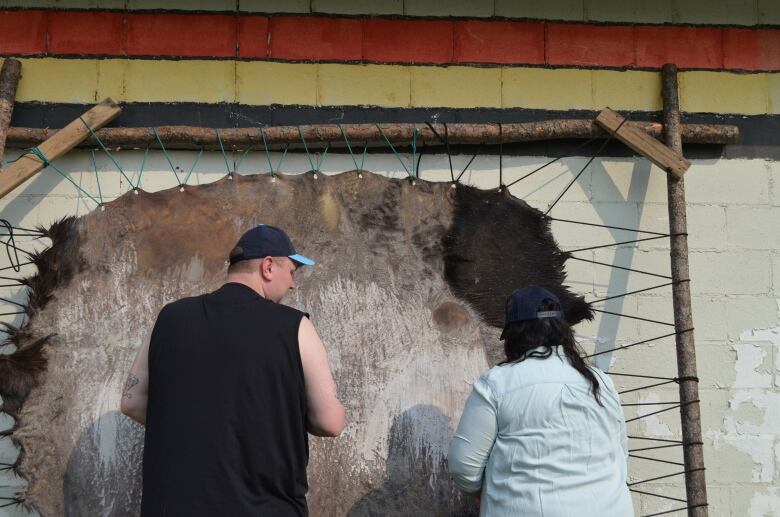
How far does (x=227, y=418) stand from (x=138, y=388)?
0.37 m

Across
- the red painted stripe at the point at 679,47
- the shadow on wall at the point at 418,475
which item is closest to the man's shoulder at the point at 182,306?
the shadow on wall at the point at 418,475

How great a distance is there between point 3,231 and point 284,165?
110 centimetres

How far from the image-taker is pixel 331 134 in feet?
11.2

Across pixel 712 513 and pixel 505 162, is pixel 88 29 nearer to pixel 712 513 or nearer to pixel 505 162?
pixel 505 162

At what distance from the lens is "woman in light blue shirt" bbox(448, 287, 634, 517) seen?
239cm

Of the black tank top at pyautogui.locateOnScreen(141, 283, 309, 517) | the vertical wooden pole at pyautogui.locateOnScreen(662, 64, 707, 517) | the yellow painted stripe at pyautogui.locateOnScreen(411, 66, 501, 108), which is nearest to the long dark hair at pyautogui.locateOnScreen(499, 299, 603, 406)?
the black tank top at pyautogui.locateOnScreen(141, 283, 309, 517)

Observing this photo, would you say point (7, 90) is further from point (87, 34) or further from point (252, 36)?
point (252, 36)

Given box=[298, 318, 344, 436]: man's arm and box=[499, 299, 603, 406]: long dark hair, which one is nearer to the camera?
box=[298, 318, 344, 436]: man's arm

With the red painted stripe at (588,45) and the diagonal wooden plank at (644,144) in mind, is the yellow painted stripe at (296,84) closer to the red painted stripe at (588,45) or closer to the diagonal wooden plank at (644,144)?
the red painted stripe at (588,45)

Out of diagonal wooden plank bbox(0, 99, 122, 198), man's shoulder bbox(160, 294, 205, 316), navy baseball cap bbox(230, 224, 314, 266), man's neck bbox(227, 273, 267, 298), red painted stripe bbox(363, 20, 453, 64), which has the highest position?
red painted stripe bbox(363, 20, 453, 64)

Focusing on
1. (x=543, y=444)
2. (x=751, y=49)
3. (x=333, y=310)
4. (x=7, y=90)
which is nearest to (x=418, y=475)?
(x=333, y=310)

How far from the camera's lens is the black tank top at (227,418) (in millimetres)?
2250

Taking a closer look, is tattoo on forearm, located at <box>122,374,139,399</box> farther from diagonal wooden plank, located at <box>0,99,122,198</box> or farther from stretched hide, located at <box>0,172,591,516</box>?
diagonal wooden plank, located at <box>0,99,122,198</box>

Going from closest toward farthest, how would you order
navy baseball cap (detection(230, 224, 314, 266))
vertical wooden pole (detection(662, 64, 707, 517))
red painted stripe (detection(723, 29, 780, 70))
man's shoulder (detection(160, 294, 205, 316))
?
man's shoulder (detection(160, 294, 205, 316)) → navy baseball cap (detection(230, 224, 314, 266)) → vertical wooden pole (detection(662, 64, 707, 517)) → red painted stripe (detection(723, 29, 780, 70))
